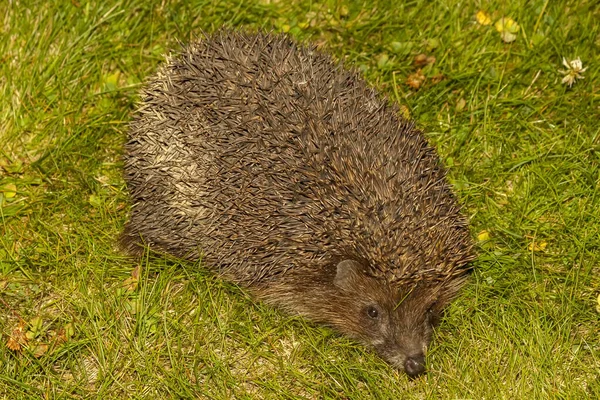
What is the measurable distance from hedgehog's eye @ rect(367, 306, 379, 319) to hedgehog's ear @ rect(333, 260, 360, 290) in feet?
0.64

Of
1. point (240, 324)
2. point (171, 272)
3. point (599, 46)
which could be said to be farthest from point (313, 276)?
point (599, 46)

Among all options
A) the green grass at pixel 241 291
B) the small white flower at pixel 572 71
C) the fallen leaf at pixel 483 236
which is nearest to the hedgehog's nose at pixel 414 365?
the green grass at pixel 241 291

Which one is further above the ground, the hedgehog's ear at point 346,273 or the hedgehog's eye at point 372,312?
the hedgehog's ear at point 346,273

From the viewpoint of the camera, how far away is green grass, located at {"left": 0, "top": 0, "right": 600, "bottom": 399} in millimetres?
5211

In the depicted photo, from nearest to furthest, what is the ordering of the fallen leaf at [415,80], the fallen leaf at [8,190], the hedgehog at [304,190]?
the hedgehog at [304,190] < the fallen leaf at [8,190] < the fallen leaf at [415,80]

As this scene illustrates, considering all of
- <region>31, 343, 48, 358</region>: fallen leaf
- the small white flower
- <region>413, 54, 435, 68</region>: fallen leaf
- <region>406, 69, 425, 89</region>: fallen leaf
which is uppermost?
the small white flower

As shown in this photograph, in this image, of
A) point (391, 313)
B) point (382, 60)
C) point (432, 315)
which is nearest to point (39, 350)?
point (391, 313)

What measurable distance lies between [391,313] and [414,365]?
34 cm

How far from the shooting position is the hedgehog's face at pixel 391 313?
5000mm

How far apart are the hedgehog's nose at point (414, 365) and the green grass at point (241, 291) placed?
187mm

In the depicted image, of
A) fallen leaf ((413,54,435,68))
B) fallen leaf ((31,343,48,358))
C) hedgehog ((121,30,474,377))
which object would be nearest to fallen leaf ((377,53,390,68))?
fallen leaf ((413,54,435,68))

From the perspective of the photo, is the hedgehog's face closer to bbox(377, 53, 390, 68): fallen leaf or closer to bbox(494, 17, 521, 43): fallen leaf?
bbox(377, 53, 390, 68): fallen leaf

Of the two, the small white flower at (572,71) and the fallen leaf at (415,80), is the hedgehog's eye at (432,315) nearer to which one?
the fallen leaf at (415,80)

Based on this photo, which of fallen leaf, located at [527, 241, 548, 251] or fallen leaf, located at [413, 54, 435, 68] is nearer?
fallen leaf, located at [527, 241, 548, 251]
